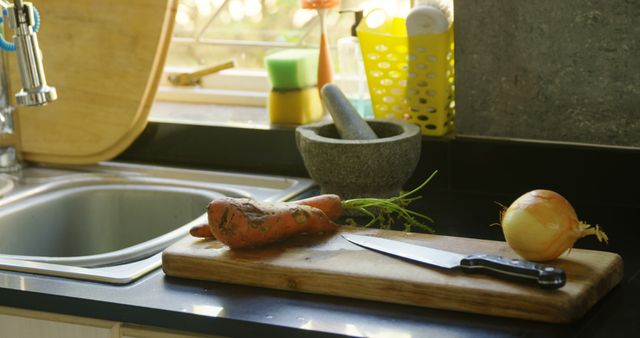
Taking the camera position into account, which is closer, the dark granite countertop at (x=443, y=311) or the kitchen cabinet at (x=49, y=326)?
the dark granite countertop at (x=443, y=311)

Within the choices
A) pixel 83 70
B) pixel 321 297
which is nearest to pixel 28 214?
pixel 83 70

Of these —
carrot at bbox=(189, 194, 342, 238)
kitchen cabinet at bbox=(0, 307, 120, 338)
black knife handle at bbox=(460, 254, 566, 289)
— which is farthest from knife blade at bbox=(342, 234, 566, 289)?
kitchen cabinet at bbox=(0, 307, 120, 338)

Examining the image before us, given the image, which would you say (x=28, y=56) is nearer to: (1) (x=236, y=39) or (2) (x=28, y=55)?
(2) (x=28, y=55)

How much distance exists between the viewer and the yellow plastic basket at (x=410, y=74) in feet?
5.93

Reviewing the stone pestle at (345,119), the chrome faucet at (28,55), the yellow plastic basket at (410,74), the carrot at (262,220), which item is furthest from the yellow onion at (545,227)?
the chrome faucet at (28,55)

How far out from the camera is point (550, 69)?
1.72 m

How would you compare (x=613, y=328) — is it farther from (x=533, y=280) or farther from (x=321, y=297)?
(x=321, y=297)

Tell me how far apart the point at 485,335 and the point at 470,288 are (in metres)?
0.08

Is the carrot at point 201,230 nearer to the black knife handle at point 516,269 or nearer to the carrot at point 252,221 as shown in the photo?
the carrot at point 252,221

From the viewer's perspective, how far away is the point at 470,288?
1268 millimetres

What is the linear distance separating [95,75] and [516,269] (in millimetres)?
1093

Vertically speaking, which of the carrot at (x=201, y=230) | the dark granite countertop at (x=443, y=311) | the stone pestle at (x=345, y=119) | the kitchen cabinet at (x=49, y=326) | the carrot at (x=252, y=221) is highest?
the stone pestle at (x=345, y=119)

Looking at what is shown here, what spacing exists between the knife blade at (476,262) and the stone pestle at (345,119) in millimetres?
275

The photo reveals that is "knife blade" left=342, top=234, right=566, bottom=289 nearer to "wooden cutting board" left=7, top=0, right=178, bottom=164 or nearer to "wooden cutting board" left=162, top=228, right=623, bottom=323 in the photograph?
"wooden cutting board" left=162, top=228, right=623, bottom=323
